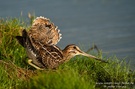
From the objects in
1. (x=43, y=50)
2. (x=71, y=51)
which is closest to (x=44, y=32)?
(x=71, y=51)

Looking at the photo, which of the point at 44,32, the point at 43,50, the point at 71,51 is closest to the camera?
the point at 43,50

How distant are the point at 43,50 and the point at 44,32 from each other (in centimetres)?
154

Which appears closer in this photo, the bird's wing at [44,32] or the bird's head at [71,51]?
the bird's head at [71,51]

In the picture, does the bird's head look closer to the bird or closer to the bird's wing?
the bird

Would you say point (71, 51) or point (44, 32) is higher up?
point (44, 32)

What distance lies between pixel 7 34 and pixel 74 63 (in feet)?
9.27

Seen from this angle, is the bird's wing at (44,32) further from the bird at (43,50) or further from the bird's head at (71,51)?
the bird's head at (71,51)

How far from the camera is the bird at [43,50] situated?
1390 centimetres

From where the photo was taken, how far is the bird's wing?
1511cm

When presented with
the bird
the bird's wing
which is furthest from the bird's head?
the bird's wing

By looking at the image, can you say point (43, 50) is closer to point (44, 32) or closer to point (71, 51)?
point (71, 51)

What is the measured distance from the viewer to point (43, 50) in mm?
14000

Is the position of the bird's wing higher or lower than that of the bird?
higher

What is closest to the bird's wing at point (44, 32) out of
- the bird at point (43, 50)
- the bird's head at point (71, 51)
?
the bird at point (43, 50)
